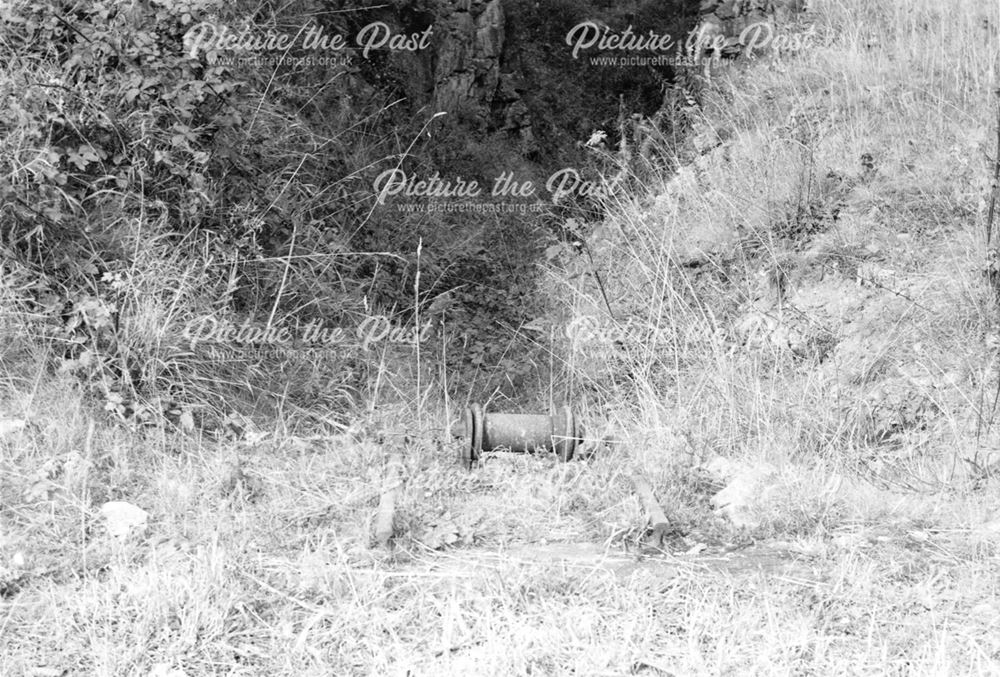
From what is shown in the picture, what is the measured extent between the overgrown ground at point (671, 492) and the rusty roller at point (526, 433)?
0.09 metres

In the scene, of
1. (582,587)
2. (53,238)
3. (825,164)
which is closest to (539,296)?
(825,164)

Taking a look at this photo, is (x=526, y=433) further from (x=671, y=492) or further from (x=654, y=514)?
(x=654, y=514)

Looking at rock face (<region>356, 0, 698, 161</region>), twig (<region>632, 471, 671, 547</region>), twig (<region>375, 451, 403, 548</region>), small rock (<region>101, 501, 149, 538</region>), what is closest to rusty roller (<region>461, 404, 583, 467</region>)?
twig (<region>375, 451, 403, 548</region>)

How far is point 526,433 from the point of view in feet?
13.6

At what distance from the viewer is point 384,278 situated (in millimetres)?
6199

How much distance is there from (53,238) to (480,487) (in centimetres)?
236

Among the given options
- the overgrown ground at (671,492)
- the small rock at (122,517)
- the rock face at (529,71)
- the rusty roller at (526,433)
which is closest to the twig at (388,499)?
the overgrown ground at (671,492)

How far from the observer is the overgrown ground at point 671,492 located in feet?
9.11

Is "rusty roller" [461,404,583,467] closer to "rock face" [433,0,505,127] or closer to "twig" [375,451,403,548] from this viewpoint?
"twig" [375,451,403,548]

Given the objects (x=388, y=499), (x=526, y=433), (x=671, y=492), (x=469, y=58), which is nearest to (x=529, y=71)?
(x=469, y=58)

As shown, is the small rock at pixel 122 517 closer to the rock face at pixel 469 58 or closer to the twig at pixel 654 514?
the twig at pixel 654 514

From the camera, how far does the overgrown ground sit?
2.78 meters

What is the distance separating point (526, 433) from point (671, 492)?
2.51 ft

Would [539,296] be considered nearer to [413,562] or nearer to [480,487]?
[480,487]
